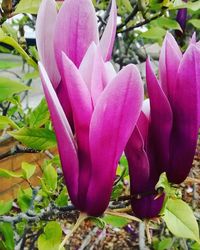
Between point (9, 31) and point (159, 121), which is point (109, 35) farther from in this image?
point (9, 31)

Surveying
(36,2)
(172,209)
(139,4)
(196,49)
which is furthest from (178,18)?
(196,49)

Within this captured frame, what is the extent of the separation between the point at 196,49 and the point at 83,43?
4.9 inches

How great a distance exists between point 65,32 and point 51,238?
0.59 m

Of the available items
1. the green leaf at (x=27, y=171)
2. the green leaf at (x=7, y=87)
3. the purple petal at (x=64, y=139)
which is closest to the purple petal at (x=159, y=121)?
the purple petal at (x=64, y=139)

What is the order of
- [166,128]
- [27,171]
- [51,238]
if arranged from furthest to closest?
[27,171], [51,238], [166,128]

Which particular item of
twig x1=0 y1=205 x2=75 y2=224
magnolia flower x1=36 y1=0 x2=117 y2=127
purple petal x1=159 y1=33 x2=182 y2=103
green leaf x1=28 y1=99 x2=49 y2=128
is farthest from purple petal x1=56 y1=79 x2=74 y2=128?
green leaf x1=28 y1=99 x2=49 y2=128

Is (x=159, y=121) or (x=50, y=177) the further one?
(x=50, y=177)

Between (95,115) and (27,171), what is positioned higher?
(95,115)

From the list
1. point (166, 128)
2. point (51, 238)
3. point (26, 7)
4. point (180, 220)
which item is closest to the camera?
point (166, 128)

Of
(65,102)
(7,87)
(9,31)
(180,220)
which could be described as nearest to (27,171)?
(9,31)

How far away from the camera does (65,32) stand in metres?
0.56

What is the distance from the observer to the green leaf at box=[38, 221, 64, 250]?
3.38 feet

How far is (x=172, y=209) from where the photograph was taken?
2.37 ft

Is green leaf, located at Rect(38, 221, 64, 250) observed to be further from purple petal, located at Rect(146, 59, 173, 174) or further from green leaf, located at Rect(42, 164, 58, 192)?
purple petal, located at Rect(146, 59, 173, 174)
